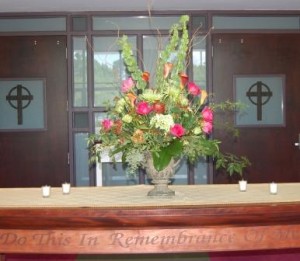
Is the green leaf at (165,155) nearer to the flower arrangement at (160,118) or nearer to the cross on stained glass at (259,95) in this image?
the flower arrangement at (160,118)

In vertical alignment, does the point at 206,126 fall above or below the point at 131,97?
below

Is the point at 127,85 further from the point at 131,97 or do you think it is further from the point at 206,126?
the point at 206,126

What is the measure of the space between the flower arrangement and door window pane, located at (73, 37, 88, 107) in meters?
2.83

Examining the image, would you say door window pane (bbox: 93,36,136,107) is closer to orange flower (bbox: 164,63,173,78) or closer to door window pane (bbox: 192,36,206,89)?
door window pane (bbox: 192,36,206,89)

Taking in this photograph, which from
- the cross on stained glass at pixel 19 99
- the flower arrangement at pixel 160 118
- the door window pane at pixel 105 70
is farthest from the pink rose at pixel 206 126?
the cross on stained glass at pixel 19 99

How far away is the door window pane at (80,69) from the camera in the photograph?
497cm

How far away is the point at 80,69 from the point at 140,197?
308 cm

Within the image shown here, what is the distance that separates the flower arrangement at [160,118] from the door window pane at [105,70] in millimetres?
2806

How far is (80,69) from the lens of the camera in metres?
4.98

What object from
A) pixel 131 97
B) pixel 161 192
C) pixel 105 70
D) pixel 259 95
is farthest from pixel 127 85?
pixel 259 95

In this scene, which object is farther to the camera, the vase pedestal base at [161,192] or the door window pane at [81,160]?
the door window pane at [81,160]

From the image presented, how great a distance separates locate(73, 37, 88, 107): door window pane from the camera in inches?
196

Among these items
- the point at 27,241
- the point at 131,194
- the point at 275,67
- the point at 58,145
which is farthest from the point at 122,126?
the point at 275,67
